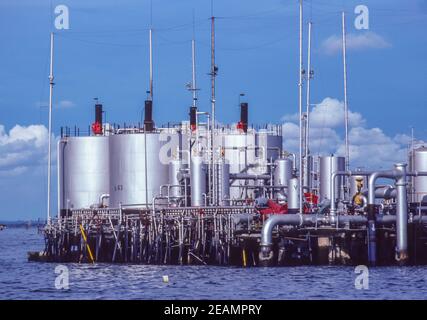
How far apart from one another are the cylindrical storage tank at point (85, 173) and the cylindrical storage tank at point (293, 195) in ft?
73.5

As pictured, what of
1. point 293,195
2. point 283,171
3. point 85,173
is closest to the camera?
point 293,195

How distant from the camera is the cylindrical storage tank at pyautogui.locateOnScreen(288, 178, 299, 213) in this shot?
80062 mm

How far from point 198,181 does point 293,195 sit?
910 cm

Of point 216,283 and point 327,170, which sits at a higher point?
point 327,170

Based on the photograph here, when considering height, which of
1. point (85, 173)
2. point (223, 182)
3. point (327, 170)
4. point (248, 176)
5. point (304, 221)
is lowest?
point (304, 221)

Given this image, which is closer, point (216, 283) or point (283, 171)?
point (216, 283)

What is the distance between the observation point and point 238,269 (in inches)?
3061

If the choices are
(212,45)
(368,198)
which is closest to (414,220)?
(368,198)

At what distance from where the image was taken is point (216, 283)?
2672 inches

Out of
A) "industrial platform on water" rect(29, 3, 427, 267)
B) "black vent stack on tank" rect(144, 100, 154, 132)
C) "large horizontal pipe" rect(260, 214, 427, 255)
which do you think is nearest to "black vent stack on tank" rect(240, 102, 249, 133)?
"industrial platform on water" rect(29, 3, 427, 267)

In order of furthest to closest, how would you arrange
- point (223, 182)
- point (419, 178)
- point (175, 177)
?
point (175, 177) → point (223, 182) → point (419, 178)

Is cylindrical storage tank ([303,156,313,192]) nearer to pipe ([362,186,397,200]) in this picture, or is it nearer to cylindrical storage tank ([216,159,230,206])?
cylindrical storage tank ([216,159,230,206])

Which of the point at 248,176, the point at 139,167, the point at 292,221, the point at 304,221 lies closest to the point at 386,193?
the point at 304,221

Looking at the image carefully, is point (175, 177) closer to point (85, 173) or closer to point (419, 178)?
point (85, 173)
